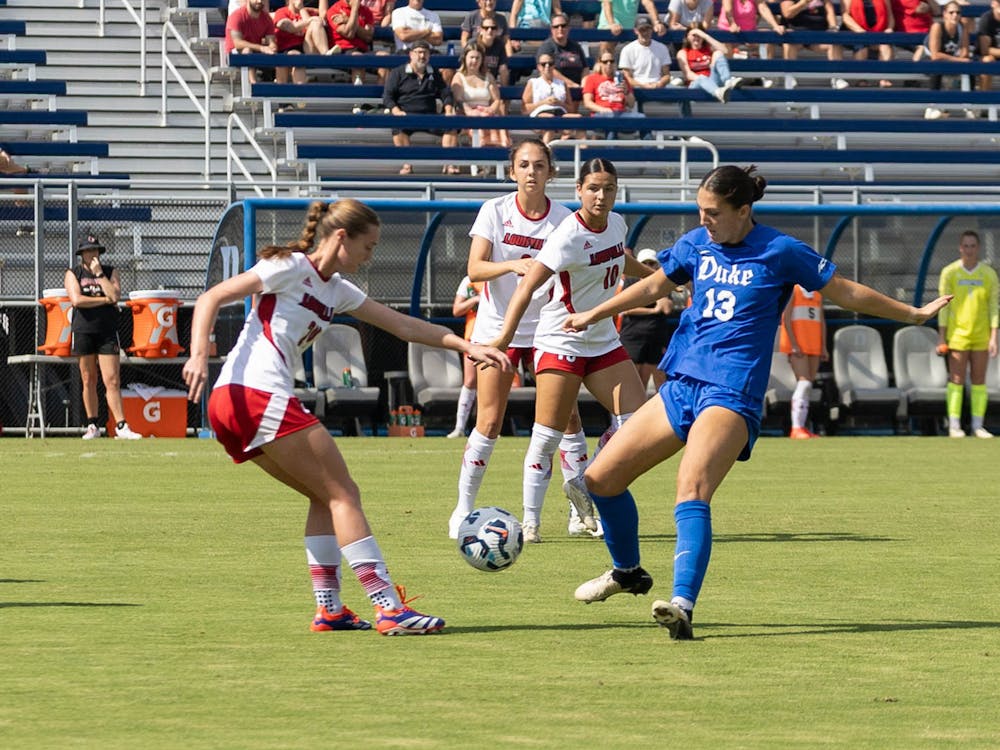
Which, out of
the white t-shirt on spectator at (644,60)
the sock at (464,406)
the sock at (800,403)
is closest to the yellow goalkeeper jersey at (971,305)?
the sock at (800,403)

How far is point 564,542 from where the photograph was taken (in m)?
10.2

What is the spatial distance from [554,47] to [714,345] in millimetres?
19351

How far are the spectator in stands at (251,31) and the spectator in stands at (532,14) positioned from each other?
3.78 meters

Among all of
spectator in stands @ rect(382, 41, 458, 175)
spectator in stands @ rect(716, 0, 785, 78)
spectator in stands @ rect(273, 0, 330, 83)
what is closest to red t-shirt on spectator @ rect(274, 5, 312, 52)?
spectator in stands @ rect(273, 0, 330, 83)

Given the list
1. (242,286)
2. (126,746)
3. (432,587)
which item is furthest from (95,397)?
(126,746)

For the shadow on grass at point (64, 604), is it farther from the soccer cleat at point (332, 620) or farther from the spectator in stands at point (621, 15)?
the spectator in stands at point (621, 15)

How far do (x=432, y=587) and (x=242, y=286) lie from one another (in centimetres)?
222

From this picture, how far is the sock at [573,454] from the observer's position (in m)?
10.4

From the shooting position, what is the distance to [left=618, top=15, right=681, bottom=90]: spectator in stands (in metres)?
26.3

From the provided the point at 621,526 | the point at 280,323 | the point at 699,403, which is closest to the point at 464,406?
the point at 621,526

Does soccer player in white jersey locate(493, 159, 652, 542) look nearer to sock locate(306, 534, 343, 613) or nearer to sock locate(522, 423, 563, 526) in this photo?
sock locate(522, 423, 563, 526)

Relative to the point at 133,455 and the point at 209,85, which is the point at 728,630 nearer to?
the point at 133,455

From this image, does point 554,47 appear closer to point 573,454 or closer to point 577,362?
point 573,454

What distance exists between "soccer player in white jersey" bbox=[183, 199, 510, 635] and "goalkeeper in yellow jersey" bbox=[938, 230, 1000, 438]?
50.2 feet
